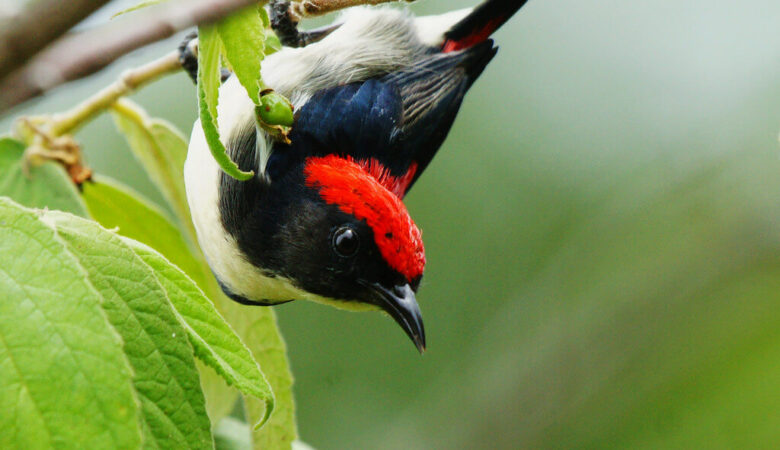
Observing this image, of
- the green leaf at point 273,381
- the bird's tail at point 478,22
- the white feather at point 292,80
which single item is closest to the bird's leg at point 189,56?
the white feather at point 292,80

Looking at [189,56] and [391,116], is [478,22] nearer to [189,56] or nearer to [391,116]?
[391,116]

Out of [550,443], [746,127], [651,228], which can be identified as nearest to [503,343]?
[550,443]

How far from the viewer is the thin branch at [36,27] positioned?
450 millimetres

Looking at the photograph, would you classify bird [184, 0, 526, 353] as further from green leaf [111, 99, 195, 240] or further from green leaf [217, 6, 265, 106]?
green leaf [217, 6, 265, 106]

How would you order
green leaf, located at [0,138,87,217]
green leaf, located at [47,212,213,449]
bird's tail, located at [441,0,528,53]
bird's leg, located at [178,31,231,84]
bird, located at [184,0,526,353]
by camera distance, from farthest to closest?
bird's tail, located at [441,0,528,53] → bird's leg, located at [178,31,231,84] → bird, located at [184,0,526,353] → green leaf, located at [0,138,87,217] → green leaf, located at [47,212,213,449]

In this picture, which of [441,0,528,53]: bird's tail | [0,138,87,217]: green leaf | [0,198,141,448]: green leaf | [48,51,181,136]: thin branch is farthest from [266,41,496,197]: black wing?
[0,198,141,448]: green leaf

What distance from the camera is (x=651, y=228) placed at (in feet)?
18.3

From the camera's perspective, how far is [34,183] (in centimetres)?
227

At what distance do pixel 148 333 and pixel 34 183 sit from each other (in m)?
1.23

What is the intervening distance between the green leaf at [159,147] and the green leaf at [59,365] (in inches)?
57.7

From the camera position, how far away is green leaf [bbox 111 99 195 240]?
8.49 ft

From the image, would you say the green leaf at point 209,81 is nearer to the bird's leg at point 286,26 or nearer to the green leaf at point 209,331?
the green leaf at point 209,331

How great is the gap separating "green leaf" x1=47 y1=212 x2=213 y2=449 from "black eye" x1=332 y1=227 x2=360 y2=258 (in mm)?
1091

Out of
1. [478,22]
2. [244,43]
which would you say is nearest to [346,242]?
[244,43]
